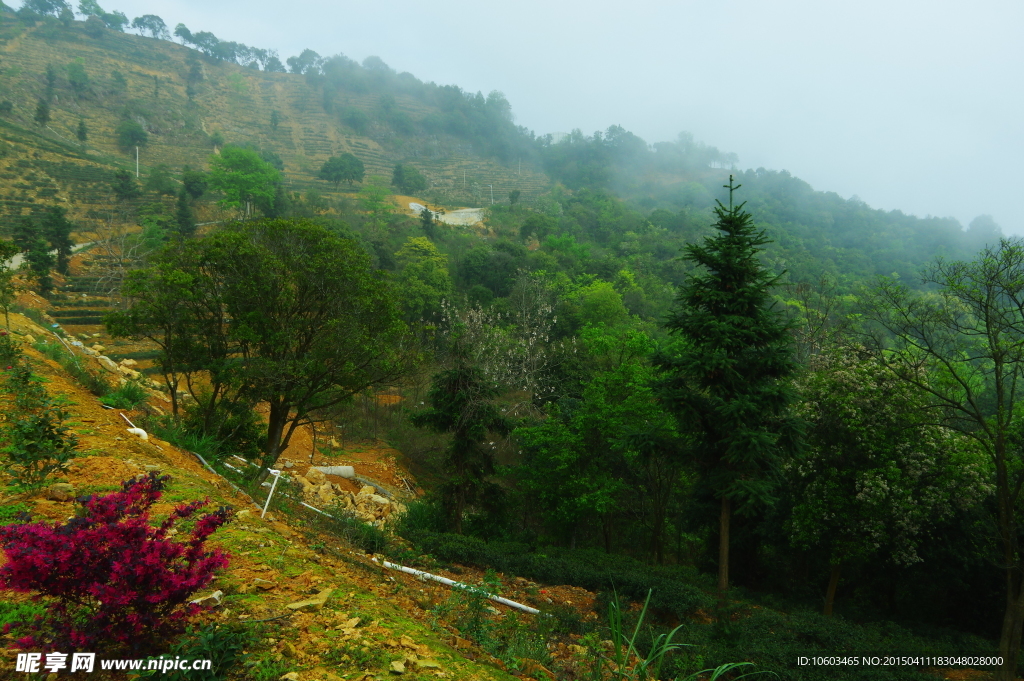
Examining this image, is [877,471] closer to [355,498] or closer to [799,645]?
[799,645]

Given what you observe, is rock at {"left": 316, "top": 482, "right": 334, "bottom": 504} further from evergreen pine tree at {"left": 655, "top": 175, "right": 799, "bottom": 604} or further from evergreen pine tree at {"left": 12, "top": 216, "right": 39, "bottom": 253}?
evergreen pine tree at {"left": 12, "top": 216, "right": 39, "bottom": 253}

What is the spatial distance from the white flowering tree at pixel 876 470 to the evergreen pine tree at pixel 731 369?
222cm

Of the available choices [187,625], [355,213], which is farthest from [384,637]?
[355,213]

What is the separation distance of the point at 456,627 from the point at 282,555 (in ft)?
5.64

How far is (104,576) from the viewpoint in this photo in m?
2.91

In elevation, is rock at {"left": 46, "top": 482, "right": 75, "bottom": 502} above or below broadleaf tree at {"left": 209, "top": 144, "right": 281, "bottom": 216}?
below

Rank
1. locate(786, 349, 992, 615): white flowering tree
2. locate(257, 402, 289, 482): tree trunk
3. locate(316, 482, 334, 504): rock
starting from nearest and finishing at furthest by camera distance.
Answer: locate(786, 349, 992, 615): white flowering tree
locate(257, 402, 289, 482): tree trunk
locate(316, 482, 334, 504): rock

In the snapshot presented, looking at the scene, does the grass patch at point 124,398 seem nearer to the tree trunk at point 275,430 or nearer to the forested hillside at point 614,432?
the forested hillside at point 614,432

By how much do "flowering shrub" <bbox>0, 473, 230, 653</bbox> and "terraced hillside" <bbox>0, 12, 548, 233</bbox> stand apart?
37875 mm

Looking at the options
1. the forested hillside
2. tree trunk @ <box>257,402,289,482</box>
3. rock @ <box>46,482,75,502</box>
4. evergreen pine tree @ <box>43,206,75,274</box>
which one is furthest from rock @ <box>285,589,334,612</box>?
evergreen pine tree @ <box>43,206,75,274</box>

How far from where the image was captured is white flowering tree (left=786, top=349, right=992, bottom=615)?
10531 millimetres

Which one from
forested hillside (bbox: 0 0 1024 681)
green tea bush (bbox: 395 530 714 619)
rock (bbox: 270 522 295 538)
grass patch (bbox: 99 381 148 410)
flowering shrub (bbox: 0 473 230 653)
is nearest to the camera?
flowering shrub (bbox: 0 473 230 653)

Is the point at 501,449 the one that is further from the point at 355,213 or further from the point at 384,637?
the point at 355,213

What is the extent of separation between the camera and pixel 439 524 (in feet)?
46.8
